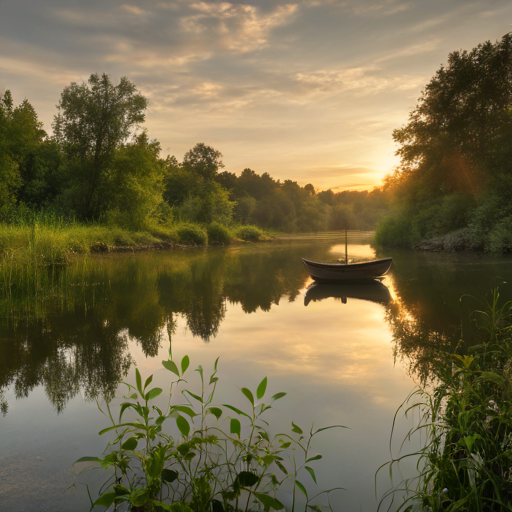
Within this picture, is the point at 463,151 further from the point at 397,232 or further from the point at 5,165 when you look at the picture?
the point at 5,165

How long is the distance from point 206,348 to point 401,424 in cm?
354

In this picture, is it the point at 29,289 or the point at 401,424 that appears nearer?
the point at 401,424

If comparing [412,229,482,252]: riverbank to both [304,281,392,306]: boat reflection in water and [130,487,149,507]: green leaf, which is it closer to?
[304,281,392,306]: boat reflection in water

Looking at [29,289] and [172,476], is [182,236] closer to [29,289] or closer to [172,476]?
[29,289]

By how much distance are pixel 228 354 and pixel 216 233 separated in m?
34.5

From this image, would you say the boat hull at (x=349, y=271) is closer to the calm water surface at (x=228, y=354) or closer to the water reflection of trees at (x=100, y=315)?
the calm water surface at (x=228, y=354)

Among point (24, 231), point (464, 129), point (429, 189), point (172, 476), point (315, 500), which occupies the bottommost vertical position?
point (315, 500)

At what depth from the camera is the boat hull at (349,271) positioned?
13.5 metres

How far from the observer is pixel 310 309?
10.1m

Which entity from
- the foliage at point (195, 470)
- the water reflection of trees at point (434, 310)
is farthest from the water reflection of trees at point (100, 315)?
the water reflection of trees at point (434, 310)

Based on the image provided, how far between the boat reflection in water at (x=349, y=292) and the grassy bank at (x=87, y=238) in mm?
9659

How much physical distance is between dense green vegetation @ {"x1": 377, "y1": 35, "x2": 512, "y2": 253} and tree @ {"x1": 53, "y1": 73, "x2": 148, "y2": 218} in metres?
20.5

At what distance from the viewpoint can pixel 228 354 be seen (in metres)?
6.46

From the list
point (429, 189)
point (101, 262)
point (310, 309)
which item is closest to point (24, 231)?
point (101, 262)
